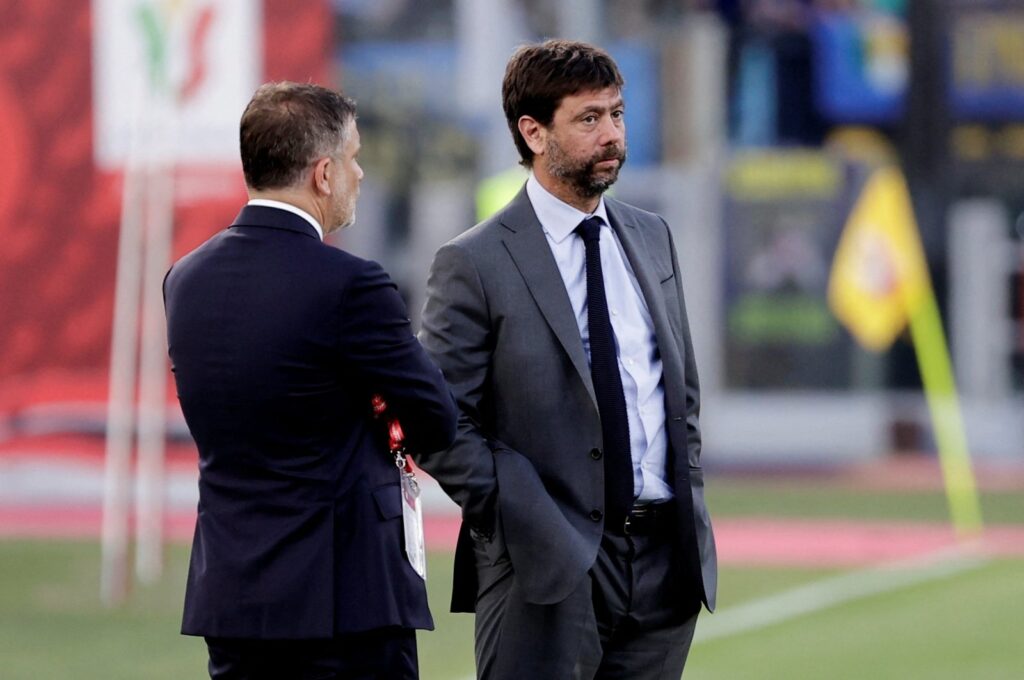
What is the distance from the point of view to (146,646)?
9.15 m

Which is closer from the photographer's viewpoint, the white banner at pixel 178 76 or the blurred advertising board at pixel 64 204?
the white banner at pixel 178 76

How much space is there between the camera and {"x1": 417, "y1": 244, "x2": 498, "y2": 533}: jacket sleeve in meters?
4.11

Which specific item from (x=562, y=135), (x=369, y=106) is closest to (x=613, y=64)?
(x=562, y=135)

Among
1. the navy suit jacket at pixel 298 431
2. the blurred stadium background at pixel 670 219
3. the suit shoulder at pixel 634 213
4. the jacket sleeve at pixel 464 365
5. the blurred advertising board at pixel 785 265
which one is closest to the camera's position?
the navy suit jacket at pixel 298 431

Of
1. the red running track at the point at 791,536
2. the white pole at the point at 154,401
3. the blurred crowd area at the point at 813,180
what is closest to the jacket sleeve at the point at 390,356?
the white pole at the point at 154,401

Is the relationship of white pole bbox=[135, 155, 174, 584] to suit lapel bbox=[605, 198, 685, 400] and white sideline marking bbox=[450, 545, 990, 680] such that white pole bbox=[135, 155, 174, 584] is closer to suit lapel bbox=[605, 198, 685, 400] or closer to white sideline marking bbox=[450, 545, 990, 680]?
white sideline marking bbox=[450, 545, 990, 680]

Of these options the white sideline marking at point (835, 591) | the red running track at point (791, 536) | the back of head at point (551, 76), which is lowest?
the red running track at point (791, 536)

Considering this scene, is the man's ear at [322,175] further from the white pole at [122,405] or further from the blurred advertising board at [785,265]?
the blurred advertising board at [785,265]

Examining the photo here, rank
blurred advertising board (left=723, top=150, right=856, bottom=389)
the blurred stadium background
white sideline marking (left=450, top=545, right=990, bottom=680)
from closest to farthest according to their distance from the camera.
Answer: white sideline marking (left=450, top=545, right=990, bottom=680) → the blurred stadium background → blurred advertising board (left=723, top=150, right=856, bottom=389)

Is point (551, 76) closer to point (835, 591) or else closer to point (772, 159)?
point (835, 591)

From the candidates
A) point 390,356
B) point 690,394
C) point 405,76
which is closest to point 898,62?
point 405,76

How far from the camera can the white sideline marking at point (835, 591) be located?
380 inches

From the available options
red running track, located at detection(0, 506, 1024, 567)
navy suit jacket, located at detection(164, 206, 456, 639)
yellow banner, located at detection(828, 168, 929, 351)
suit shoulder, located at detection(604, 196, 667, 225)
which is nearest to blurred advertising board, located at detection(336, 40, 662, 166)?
yellow banner, located at detection(828, 168, 929, 351)

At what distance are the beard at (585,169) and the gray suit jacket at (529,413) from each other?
151 mm
